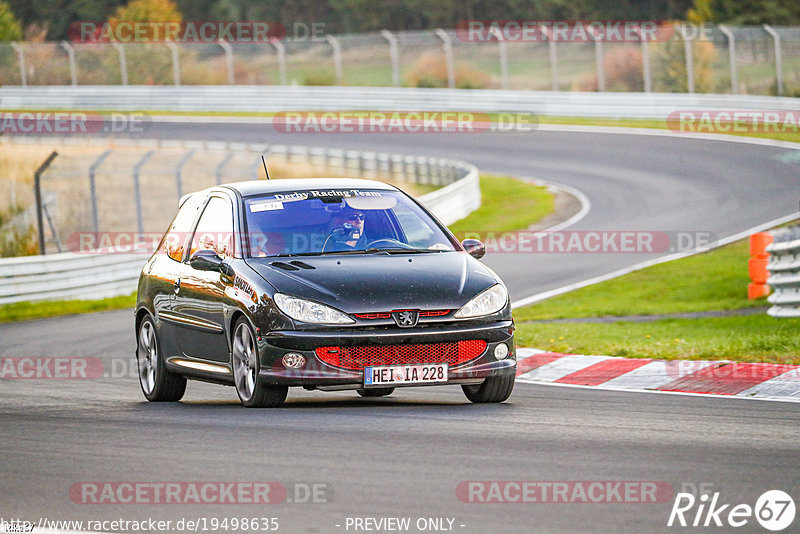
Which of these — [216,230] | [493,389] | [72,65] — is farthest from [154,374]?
[72,65]

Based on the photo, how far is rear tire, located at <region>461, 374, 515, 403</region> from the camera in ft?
30.3

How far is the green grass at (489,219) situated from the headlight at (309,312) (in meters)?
11.8

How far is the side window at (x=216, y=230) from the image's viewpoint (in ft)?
32.3

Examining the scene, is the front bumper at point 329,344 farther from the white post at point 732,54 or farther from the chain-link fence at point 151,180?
the white post at point 732,54

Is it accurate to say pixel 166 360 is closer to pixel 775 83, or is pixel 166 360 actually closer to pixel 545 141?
pixel 545 141

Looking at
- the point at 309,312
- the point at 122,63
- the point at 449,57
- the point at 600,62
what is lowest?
the point at 600,62


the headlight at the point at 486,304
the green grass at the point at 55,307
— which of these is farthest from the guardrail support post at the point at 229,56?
the headlight at the point at 486,304

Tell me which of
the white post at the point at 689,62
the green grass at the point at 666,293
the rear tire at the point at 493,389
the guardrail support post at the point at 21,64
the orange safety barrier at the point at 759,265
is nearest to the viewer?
the rear tire at the point at 493,389

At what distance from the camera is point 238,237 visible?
31.8 ft

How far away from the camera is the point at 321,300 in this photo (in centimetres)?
874

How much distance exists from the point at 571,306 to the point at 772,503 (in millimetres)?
11636

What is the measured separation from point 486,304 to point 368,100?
1498 inches

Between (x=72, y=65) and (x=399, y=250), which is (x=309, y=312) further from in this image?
(x=72, y=65)

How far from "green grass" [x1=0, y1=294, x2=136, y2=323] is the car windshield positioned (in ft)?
35.3
